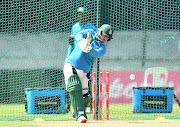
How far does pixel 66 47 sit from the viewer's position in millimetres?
11969

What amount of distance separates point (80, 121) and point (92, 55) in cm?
109

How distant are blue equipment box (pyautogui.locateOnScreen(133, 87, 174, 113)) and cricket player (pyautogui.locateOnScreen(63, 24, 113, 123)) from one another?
3.10 m

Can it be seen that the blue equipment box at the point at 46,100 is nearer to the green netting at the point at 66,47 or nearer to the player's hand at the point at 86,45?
the green netting at the point at 66,47

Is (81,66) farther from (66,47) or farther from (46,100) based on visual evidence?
(66,47)

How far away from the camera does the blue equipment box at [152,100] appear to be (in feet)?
31.5

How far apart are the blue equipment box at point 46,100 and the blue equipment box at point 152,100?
5.73 ft

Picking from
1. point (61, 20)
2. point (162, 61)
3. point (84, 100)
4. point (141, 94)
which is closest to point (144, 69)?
point (162, 61)

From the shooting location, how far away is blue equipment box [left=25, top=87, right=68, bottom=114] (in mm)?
9305

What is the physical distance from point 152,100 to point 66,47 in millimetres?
3420

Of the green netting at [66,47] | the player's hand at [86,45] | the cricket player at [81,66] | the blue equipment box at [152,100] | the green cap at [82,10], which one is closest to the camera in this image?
the player's hand at [86,45]

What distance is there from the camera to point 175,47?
12.5 metres

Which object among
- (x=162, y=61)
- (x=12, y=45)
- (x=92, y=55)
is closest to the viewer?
(x=92, y=55)

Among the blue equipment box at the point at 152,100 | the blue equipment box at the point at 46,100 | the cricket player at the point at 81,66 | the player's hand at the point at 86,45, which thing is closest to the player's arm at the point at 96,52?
the cricket player at the point at 81,66

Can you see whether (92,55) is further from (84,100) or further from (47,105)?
(47,105)
